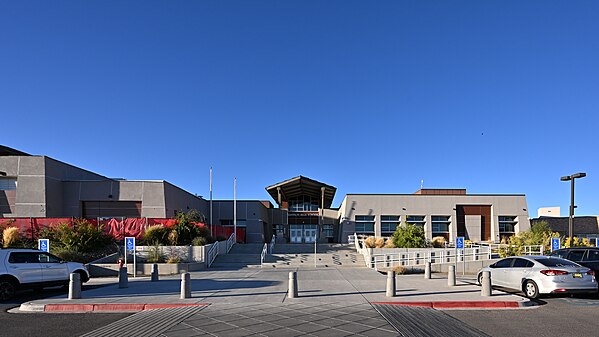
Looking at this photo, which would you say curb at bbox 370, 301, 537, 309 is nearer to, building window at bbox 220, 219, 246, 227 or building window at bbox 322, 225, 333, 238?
building window at bbox 220, 219, 246, 227

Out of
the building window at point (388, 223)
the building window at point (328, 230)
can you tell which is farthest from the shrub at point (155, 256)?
the building window at point (328, 230)

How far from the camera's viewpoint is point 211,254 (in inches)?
1091

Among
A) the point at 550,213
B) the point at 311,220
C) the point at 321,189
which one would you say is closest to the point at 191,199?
the point at 321,189

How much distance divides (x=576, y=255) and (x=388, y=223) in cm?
3089

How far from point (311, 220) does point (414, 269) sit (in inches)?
1372

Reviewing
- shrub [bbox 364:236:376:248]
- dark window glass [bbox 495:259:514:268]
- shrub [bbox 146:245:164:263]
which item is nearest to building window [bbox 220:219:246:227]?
shrub [bbox 364:236:376:248]

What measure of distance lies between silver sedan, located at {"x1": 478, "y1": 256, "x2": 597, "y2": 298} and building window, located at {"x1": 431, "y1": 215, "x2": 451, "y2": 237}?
33.0 metres

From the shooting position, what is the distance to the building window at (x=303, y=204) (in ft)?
200

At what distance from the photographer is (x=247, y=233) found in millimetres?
50438

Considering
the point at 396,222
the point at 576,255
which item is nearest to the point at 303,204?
the point at 396,222

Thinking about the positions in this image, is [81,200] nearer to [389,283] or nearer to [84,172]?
[84,172]

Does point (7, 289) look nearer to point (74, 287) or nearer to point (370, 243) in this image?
point (74, 287)

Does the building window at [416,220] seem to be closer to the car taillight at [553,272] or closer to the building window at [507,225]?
the building window at [507,225]

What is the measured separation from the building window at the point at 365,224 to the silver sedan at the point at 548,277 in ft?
104
